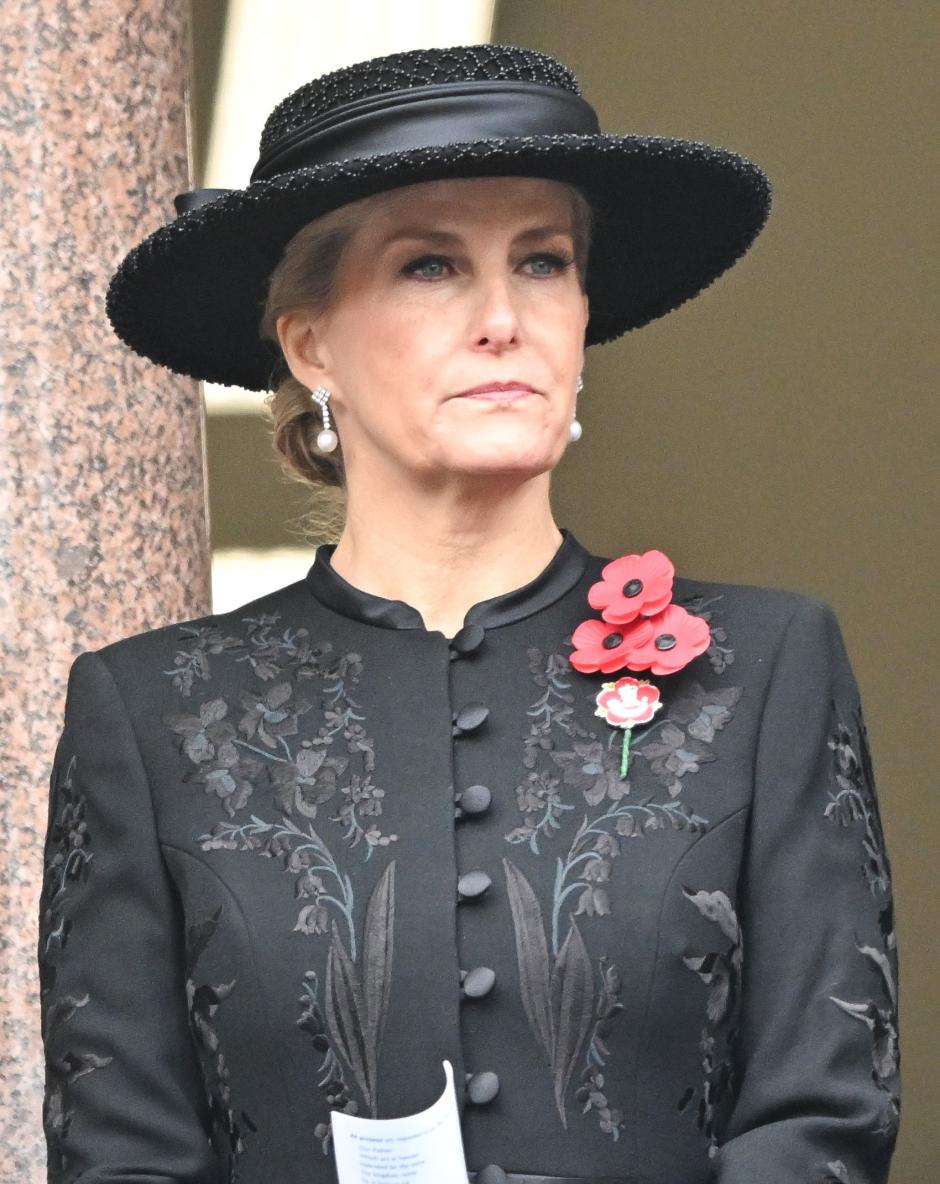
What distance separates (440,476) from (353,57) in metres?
2.94

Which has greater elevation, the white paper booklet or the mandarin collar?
the mandarin collar

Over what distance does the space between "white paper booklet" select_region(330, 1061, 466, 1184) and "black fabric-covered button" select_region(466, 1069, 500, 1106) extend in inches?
1.3

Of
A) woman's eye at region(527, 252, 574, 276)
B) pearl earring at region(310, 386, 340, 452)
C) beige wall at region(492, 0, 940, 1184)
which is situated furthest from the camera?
beige wall at region(492, 0, 940, 1184)

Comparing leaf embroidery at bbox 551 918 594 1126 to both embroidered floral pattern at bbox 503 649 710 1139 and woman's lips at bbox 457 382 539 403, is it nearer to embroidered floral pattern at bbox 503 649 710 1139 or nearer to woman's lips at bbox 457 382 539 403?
embroidered floral pattern at bbox 503 649 710 1139

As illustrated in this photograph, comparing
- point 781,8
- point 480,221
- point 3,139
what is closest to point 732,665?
point 480,221

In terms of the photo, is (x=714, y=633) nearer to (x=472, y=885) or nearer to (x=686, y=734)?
(x=686, y=734)

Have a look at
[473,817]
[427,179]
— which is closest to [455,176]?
[427,179]

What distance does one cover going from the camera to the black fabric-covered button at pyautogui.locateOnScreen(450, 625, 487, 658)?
2.47 m

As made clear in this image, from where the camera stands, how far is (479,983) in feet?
7.41

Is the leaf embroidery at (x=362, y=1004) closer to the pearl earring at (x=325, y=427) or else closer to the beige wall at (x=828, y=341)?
the pearl earring at (x=325, y=427)

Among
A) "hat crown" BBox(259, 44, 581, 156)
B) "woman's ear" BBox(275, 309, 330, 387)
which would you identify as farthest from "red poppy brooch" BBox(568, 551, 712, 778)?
"hat crown" BBox(259, 44, 581, 156)

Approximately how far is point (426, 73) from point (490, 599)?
565mm

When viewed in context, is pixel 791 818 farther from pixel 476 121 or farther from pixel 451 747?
pixel 476 121

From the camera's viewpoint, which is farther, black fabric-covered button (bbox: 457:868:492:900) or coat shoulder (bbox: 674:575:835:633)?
coat shoulder (bbox: 674:575:835:633)
